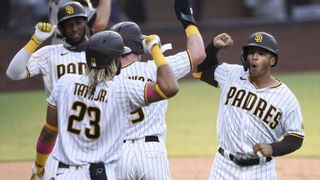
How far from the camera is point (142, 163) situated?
5.99m

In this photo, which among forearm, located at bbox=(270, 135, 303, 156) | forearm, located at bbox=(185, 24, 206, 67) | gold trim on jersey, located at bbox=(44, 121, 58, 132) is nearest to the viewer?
gold trim on jersey, located at bbox=(44, 121, 58, 132)

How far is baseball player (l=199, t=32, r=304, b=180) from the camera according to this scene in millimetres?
6227

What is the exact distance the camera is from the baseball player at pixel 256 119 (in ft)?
20.4

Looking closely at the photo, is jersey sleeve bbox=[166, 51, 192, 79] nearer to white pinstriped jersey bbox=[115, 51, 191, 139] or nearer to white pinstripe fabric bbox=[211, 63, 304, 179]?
white pinstriped jersey bbox=[115, 51, 191, 139]

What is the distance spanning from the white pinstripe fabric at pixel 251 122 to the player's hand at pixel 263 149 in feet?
0.77

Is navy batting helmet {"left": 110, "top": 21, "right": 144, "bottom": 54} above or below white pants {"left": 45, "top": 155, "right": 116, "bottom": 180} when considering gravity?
above

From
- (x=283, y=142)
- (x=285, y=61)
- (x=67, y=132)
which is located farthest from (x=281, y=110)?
(x=285, y=61)

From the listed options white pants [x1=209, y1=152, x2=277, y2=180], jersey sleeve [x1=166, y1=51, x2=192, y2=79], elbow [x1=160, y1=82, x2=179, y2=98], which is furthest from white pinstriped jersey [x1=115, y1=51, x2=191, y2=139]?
elbow [x1=160, y1=82, x2=179, y2=98]

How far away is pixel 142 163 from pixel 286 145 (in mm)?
1064

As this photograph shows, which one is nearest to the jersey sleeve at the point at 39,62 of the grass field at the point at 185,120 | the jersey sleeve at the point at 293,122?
the jersey sleeve at the point at 293,122

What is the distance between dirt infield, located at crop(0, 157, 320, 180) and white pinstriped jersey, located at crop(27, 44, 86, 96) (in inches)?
91.9

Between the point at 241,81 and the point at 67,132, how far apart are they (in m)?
1.78

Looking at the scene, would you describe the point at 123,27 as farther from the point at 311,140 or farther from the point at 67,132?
the point at 311,140

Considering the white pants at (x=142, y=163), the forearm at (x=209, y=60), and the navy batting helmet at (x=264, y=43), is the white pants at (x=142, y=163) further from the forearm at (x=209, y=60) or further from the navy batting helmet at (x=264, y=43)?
the navy batting helmet at (x=264, y=43)
